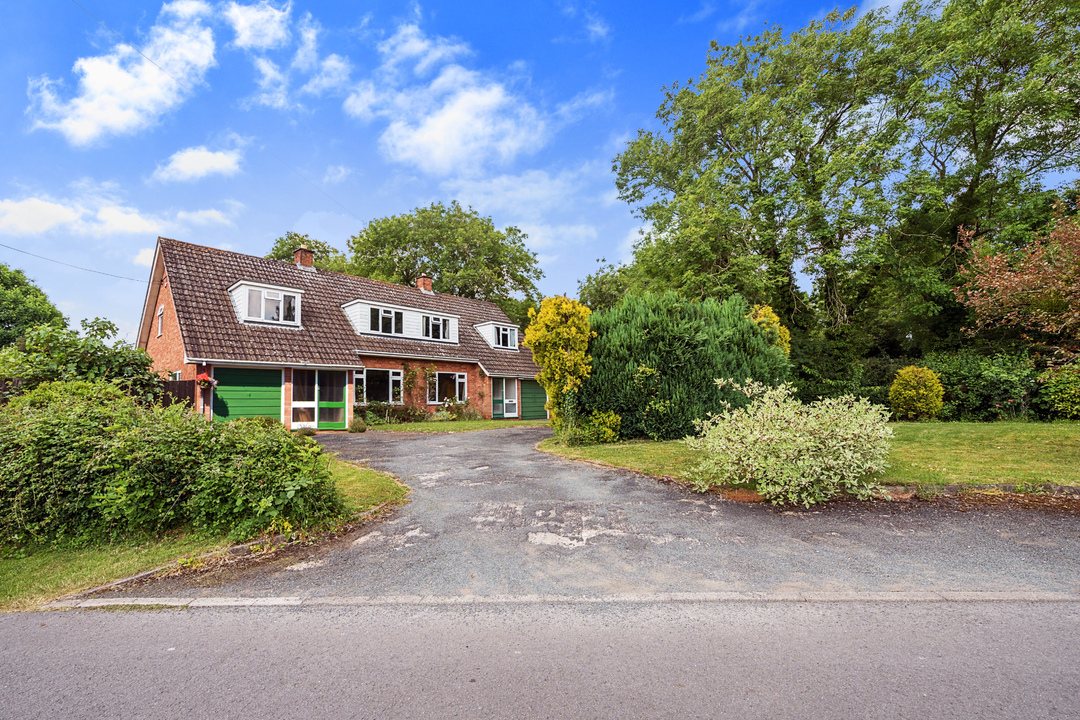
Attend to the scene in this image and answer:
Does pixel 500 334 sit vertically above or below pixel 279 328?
above

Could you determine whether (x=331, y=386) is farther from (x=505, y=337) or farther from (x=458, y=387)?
(x=505, y=337)

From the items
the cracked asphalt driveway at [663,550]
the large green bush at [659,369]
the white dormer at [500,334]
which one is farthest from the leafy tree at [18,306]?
the cracked asphalt driveway at [663,550]

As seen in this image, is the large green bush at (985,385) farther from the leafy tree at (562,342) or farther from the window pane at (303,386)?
the window pane at (303,386)

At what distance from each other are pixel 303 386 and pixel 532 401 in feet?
42.8

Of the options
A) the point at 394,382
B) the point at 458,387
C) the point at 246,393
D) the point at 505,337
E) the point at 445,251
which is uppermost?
the point at 445,251

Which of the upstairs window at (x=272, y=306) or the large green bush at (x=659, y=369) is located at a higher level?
the upstairs window at (x=272, y=306)

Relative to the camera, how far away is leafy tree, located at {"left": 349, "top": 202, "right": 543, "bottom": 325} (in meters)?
35.9

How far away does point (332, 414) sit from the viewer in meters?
18.5

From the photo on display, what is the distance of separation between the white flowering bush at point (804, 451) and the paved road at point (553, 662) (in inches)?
101

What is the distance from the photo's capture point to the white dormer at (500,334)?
26766mm

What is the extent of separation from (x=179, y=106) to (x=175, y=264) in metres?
6.40

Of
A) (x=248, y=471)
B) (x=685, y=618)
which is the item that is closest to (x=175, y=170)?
(x=248, y=471)

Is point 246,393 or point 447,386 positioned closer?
point 246,393

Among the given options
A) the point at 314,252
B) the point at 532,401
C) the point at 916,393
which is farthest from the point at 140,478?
the point at 314,252
